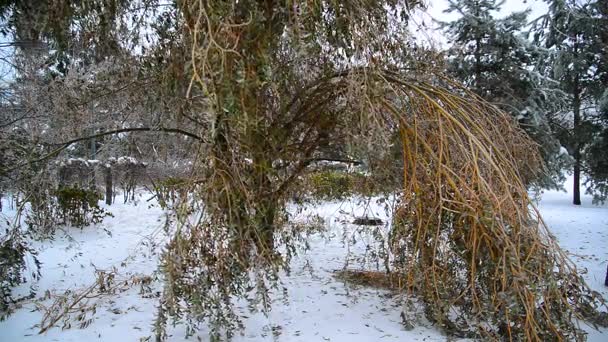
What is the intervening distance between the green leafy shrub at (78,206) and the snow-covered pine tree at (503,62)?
760cm

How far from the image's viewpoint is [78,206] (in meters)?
8.17

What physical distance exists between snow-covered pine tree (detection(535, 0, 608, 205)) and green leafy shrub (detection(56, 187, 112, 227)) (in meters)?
9.97

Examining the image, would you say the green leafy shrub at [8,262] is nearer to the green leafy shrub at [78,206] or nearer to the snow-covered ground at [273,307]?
the snow-covered ground at [273,307]

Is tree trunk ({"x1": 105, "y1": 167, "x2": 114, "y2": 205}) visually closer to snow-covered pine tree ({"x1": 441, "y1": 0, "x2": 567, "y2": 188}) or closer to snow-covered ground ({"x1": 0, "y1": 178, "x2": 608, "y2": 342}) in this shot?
snow-covered ground ({"x1": 0, "y1": 178, "x2": 608, "y2": 342})

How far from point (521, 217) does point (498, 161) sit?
56 cm

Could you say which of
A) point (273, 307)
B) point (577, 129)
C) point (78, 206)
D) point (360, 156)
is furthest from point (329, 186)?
point (577, 129)

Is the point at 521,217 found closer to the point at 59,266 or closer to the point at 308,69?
the point at 308,69

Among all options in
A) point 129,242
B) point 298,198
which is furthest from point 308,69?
point 129,242

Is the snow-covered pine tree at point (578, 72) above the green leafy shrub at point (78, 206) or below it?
above

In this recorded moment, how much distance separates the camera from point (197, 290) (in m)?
2.83

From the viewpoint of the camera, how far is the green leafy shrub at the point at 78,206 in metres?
7.97

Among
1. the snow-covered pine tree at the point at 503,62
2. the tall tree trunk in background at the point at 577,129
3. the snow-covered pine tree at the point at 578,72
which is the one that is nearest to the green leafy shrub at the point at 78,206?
the snow-covered pine tree at the point at 503,62

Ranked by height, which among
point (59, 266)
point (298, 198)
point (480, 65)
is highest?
point (480, 65)

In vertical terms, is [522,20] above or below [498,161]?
above
